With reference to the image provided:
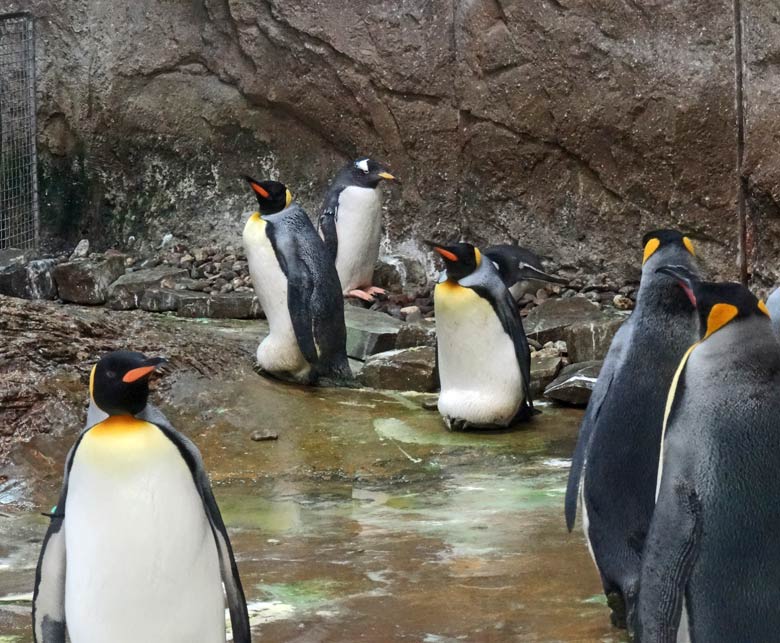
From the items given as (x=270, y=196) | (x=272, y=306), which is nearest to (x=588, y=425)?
(x=272, y=306)

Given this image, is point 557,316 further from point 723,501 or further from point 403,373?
point 723,501

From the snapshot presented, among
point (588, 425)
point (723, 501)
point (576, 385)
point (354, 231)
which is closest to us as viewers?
point (723, 501)

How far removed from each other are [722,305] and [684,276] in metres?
0.48

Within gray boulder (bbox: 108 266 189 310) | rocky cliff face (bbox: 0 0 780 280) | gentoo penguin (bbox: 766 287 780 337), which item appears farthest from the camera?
gray boulder (bbox: 108 266 189 310)

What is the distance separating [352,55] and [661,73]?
2.07m

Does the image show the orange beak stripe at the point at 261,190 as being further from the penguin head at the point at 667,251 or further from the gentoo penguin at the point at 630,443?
the gentoo penguin at the point at 630,443

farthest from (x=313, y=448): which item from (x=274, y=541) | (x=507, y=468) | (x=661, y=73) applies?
(x=661, y=73)

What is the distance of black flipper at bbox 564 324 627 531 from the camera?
3.72 m

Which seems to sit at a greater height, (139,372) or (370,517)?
(139,372)

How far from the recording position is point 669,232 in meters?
3.95

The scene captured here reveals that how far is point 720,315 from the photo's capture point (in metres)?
2.93

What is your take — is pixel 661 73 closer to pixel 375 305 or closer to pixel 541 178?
pixel 541 178

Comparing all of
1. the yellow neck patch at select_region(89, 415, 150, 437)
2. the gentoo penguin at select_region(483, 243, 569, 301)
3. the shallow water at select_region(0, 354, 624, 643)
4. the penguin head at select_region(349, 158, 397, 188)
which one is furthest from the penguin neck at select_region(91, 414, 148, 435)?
the penguin head at select_region(349, 158, 397, 188)

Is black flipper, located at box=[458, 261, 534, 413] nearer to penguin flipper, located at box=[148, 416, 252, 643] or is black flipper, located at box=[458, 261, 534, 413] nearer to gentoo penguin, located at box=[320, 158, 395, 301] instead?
gentoo penguin, located at box=[320, 158, 395, 301]
